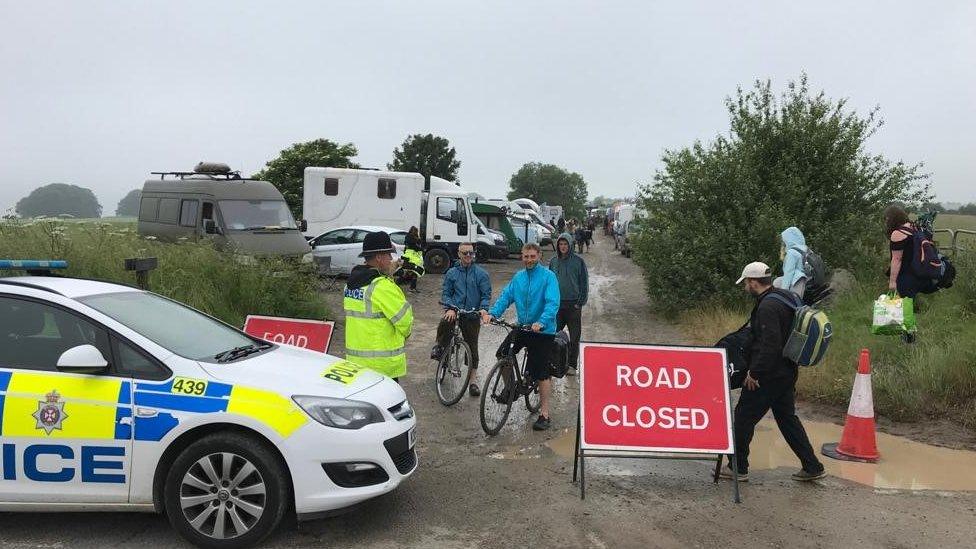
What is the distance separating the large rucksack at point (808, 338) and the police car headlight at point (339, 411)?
2966 millimetres

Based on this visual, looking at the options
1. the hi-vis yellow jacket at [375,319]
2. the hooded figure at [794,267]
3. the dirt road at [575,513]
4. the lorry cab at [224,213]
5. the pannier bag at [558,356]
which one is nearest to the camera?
the dirt road at [575,513]

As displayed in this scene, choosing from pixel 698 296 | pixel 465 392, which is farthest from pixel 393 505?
pixel 698 296

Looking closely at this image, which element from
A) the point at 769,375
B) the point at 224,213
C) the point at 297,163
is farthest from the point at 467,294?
the point at 297,163

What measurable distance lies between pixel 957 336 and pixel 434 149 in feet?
198

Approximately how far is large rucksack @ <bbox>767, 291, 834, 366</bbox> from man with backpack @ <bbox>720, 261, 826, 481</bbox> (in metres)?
0.10

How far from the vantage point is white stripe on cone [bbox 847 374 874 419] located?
5988mm

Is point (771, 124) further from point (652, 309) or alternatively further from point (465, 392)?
point (465, 392)

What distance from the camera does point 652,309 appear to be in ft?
50.8

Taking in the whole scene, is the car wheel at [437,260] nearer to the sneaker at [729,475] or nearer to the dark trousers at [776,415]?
the sneaker at [729,475]

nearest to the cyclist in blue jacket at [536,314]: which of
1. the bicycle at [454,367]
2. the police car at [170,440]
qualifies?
the bicycle at [454,367]

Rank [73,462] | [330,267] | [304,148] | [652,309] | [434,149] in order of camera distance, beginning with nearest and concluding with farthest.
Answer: [73,462]
[652,309]
[330,267]
[304,148]
[434,149]

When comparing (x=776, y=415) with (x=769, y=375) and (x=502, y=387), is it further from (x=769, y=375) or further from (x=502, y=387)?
(x=502, y=387)

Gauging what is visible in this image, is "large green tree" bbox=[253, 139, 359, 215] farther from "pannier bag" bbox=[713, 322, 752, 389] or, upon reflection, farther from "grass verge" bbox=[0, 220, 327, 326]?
"pannier bag" bbox=[713, 322, 752, 389]

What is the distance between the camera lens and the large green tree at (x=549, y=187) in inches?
4953
